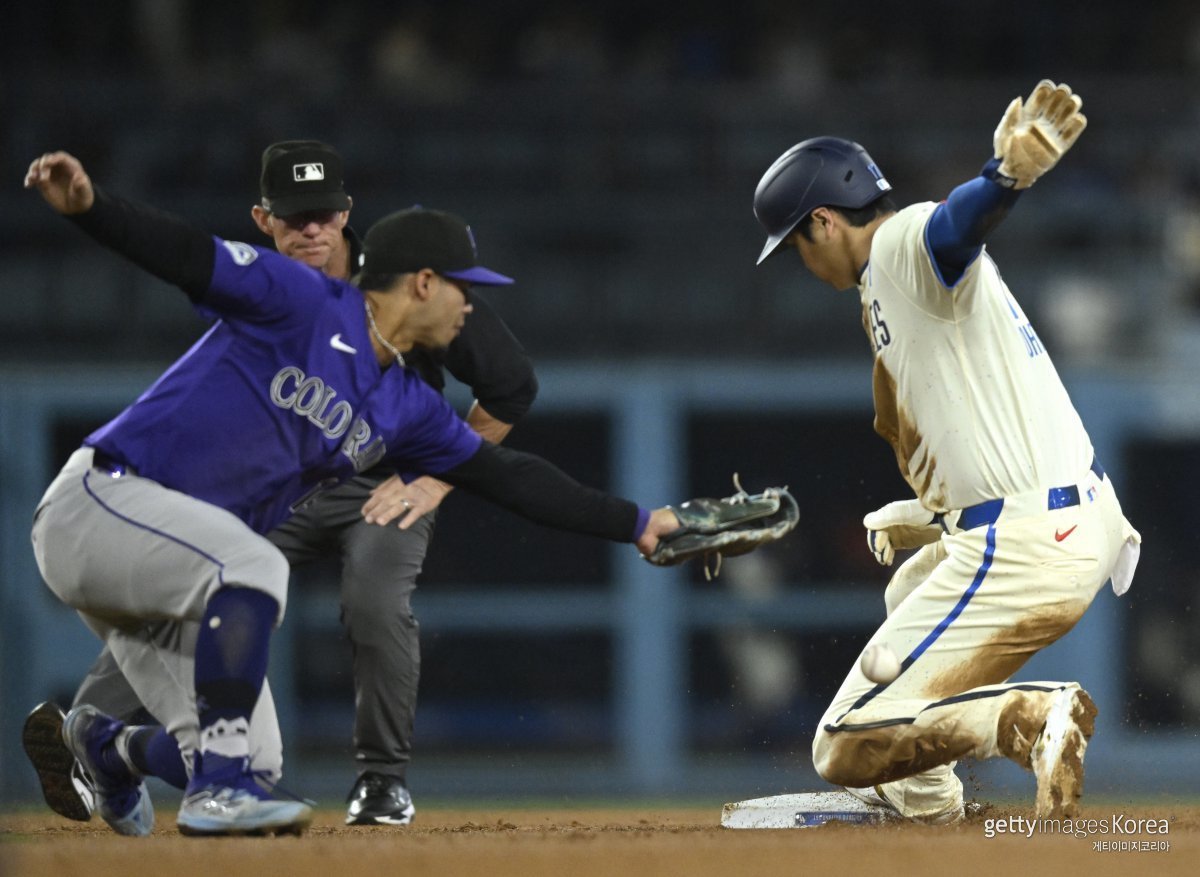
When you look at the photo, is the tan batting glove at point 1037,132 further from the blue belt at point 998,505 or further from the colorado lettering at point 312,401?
the colorado lettering at point 312,401

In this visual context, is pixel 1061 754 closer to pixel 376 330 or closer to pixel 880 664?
pixel 880 664

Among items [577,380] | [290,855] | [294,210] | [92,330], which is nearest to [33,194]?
[92,330]

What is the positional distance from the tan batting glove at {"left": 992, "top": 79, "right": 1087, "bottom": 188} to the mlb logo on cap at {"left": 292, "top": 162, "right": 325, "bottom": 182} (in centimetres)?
221

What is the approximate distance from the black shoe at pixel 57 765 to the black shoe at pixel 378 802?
78cm

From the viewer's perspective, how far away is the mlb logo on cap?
5387mm

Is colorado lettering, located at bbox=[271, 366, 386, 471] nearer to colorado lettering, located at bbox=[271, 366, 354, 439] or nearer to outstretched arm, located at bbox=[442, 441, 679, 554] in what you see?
colorado lettering, located at bbox=[271, 366, 354, 439]

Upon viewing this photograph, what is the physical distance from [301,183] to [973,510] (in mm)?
2297

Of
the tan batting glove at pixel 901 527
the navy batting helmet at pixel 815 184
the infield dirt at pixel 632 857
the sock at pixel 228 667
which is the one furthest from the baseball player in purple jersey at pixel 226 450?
the tan batting glove at pixel 901 527

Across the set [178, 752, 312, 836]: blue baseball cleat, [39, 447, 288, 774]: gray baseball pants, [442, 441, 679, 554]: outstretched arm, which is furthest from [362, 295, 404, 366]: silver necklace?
[178, 752, 312, 836]: blue baseball cleat

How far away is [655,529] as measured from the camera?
4730 millimetres

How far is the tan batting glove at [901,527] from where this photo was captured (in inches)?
194

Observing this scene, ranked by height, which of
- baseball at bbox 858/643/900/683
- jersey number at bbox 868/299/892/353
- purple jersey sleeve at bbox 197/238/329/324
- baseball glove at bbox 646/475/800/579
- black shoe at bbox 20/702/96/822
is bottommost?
black shoe at bbox 20/702/96/822

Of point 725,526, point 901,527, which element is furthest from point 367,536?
point 901,527

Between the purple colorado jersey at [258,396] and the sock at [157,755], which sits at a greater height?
the purple colorado jersey at [258,396]
